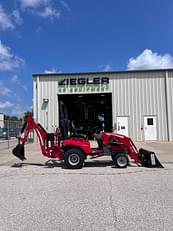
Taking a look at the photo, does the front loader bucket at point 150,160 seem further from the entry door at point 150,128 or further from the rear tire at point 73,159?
the entry door at point 150,128

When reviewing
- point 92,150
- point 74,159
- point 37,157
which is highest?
point 92,150

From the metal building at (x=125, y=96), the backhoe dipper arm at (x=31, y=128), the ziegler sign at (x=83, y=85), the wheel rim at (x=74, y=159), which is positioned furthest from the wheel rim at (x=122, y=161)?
the ziegler sign at (x=83, y=85)

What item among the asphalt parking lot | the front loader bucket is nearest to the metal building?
the front loader bucket

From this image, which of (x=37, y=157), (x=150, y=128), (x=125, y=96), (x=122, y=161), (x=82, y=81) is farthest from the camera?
(x=82, y=81)

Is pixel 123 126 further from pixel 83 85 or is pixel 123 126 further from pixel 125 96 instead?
pixel 83 85

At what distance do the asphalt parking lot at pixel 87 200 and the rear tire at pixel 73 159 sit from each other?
869mm

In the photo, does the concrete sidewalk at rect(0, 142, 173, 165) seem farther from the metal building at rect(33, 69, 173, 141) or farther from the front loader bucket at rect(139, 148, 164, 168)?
the metal building at rect(33, 69, 173, 141)

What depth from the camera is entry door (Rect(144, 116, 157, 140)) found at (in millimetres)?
22781

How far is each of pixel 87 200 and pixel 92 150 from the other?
4.42 meters

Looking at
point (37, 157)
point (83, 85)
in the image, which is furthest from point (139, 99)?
point (37, 157)

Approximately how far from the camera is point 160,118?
22.8 m

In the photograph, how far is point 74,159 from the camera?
31.1 feet

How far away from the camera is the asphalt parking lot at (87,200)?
13.3 ft

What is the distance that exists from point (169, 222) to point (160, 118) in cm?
1948
